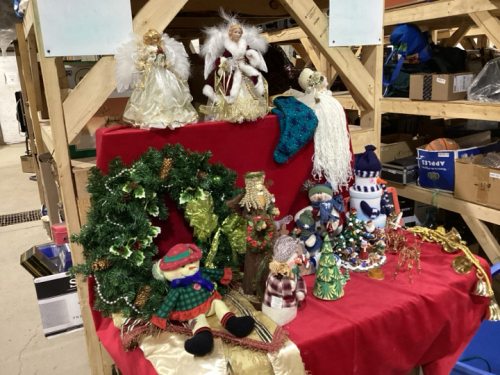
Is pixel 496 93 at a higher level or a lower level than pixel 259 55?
lower

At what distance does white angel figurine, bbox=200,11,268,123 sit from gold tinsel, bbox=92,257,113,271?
23.4 inches

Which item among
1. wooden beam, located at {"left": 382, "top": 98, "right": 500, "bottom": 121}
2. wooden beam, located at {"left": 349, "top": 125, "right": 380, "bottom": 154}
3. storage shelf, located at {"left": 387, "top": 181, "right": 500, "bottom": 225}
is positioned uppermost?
wooden beam, located at {"left": 382, "top": 98, "right": 500, "bottom": 121}

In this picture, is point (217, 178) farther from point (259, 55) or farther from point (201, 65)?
point (201, 65)

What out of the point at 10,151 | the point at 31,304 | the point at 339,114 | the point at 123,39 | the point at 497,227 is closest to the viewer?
the point at 123,39

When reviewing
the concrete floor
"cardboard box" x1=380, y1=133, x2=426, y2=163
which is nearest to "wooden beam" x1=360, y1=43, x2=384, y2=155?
"cardboard box" x1=380, y1=133, x2=426, y2=163

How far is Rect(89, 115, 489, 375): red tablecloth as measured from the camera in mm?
1113

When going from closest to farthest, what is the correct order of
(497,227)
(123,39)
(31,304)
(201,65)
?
1. (123,39)
2. (201,65)
3. (31,304)
4. (497,227)

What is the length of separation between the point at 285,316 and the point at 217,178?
481 mm

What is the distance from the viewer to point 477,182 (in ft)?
7.11

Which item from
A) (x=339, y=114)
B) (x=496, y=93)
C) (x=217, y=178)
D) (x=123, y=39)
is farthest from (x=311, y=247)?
(x=496, y=93)

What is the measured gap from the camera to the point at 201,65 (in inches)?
80.0

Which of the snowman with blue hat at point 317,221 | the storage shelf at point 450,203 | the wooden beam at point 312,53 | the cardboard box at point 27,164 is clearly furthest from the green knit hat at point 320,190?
the cardboard box at point 27,164

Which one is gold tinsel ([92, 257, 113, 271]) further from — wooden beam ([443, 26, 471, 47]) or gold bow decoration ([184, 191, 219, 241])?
wooden beam ([443, 26, 471, 47])

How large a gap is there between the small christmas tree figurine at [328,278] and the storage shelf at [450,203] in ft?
4.30
